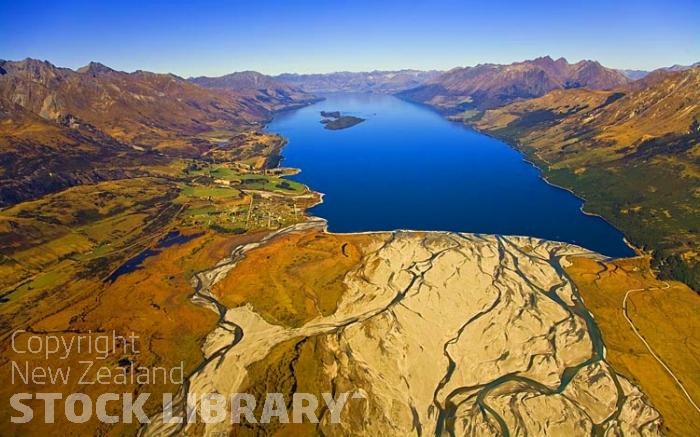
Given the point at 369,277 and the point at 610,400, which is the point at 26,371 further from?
the point at 610,400

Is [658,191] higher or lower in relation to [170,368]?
higher

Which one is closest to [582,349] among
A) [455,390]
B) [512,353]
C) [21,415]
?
[512,353]

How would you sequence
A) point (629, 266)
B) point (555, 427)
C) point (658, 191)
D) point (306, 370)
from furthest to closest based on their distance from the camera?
point (658, 191), point (629, 266), point (306, 370), point (555, 427)

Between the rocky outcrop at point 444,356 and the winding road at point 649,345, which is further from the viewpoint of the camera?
the winding road at point 649,345

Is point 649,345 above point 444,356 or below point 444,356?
above

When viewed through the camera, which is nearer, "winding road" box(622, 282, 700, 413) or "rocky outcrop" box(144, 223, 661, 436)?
"rocky outcrop" box(144, 223, 661, 436)

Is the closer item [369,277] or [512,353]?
[512,353]

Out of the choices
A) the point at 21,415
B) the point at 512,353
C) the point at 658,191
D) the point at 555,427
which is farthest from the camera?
the point at 658,191

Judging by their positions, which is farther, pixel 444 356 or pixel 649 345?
pixel 649 345
